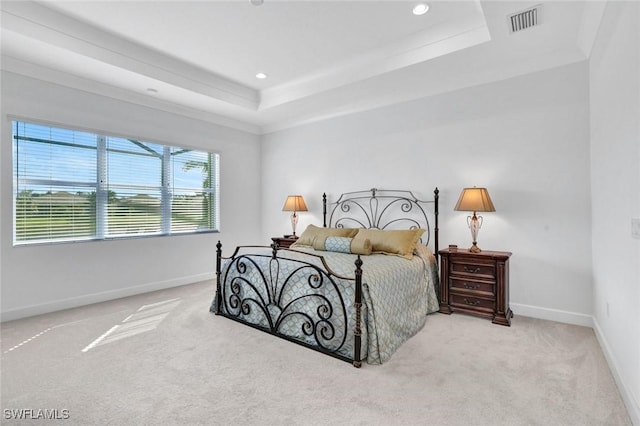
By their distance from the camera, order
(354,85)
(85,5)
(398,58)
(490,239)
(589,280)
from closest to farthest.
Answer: (85,5), (589,280), (398,58), (490,239), (354,85)

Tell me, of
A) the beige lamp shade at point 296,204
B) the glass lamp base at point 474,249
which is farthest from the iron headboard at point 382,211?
the glass lamp base at point 474,249

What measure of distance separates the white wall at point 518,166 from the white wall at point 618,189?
286mm

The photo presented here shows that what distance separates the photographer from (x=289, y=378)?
2266mm

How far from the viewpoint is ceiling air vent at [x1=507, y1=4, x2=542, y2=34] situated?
8.58ft

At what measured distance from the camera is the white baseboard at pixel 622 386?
178cm

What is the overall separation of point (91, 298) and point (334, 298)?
329 centimetres

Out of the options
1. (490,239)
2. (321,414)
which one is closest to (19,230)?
(321,414)

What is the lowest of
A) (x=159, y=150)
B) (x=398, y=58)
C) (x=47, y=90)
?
(x=159, y=150)

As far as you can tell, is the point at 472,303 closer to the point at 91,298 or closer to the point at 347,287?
the point at 347,287

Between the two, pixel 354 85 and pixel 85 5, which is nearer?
pixel 85 5

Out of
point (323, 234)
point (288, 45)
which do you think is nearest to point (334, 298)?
point (323, 234)

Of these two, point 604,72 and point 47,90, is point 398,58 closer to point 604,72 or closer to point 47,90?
point 604,72

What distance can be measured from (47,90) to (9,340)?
2.65m

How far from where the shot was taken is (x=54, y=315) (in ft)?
11.8
